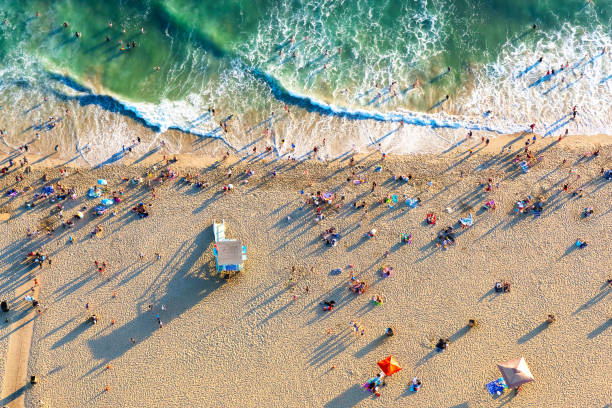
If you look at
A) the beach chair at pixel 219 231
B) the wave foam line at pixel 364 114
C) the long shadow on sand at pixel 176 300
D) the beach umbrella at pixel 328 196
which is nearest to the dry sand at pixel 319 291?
the long shadow on sand at pixel 176 300

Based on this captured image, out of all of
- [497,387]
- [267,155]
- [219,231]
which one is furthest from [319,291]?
[497,387]

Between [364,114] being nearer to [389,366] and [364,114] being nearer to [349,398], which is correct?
[389,366]

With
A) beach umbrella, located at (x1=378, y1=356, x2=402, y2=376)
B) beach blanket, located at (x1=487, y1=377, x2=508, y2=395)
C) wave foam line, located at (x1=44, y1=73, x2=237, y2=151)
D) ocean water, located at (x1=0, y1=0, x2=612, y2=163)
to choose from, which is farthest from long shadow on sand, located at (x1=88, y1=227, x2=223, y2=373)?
beach blanket, located at (x1=487, y1=377, x2=508, y2=395)

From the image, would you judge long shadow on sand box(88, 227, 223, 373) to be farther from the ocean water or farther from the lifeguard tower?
the ocean water

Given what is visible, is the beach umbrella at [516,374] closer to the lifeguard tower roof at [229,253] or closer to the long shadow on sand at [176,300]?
the lifeguard tower roof at [229,253]

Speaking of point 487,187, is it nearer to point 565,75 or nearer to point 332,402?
point 565,75

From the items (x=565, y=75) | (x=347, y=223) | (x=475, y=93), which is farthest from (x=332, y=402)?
(x=565, y=75)

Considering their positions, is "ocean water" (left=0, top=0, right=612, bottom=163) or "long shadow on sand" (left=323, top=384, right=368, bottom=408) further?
"ocean water" (left=0, top=0, right=612, bottom=163)
